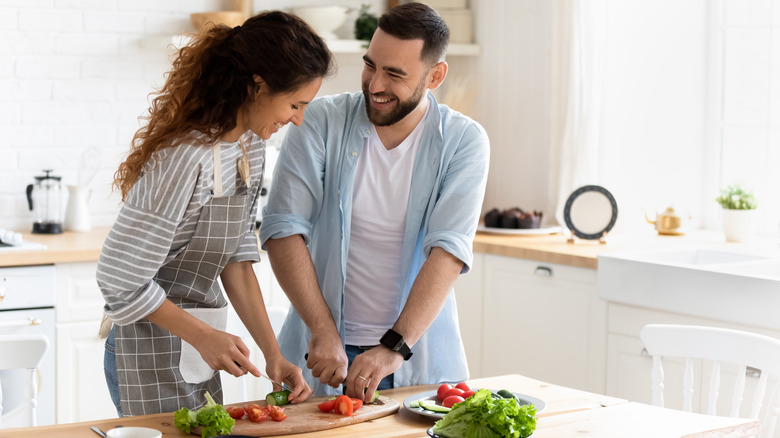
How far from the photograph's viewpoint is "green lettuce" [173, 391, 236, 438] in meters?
1.64

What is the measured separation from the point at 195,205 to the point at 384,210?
565 mm

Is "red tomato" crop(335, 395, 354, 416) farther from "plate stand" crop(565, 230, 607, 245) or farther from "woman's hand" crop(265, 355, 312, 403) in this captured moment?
"plate stand" crop(565, 230, 607, 245)

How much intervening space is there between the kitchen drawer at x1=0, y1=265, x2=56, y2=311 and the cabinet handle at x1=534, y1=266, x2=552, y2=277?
1.71 m

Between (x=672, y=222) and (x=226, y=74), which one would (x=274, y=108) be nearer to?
(x=226, y=74)

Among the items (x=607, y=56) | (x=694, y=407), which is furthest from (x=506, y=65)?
(x=694, y=407)

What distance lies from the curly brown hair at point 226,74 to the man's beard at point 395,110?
0.36 meters

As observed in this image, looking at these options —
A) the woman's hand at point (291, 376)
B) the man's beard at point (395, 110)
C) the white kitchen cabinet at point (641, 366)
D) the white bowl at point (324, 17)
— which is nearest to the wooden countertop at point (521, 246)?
the white kitchen cabinet at point (641, 366)

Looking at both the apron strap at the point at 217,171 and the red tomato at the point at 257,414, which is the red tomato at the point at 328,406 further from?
the apron strap at the point at 217,171

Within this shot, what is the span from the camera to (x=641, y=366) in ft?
10.1

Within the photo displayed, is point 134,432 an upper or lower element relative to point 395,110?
lower

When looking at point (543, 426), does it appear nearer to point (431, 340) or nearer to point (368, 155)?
point (431, 340)

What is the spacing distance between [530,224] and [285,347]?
1.72 m

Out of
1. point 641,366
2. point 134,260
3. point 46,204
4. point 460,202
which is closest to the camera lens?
point 134,260

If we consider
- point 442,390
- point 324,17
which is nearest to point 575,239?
point 324,17
